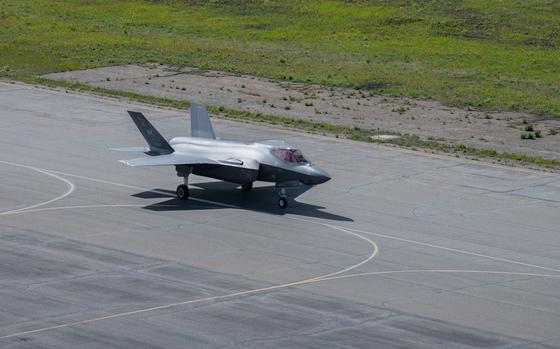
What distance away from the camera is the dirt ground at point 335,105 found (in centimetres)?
6956

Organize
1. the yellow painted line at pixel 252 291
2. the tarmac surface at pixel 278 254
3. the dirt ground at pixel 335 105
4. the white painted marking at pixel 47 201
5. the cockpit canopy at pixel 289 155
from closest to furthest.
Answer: the yellow painted line at pixel 252 291, the tarmac surface at pixel 278 254, the white painted marking at pixel 47 201, the cockpit canopy at pixel 289 155, the dirt ground at pixel 335 105

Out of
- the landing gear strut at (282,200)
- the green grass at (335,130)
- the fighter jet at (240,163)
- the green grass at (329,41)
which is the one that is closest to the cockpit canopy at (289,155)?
the fighter jet at (240,163)

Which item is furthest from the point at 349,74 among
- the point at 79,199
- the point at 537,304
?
the point at 537,304

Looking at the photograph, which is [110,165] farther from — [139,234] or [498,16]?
[498,16]

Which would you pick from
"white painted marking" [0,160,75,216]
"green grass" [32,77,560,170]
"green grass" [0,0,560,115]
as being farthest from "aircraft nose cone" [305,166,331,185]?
"green grass" [0,0,560,115]

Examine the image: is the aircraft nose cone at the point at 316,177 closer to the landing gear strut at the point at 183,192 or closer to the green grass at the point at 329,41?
the landing gear strut at the point at 183,192

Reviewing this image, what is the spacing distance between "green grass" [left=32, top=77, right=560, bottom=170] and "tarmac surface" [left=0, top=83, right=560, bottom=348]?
8.44ft

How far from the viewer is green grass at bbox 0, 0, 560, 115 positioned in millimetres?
86812

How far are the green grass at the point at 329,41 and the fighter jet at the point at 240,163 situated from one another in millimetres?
30961

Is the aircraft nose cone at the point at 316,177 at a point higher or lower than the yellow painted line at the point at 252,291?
higher

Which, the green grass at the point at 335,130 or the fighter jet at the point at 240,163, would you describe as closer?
the fighter jet at the point at 240,163

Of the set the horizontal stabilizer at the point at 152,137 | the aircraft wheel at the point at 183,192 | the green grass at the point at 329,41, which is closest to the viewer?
the aircraft wheel at the point at 183,192

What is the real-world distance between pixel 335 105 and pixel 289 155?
2697cm

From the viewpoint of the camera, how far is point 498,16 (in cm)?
11056
